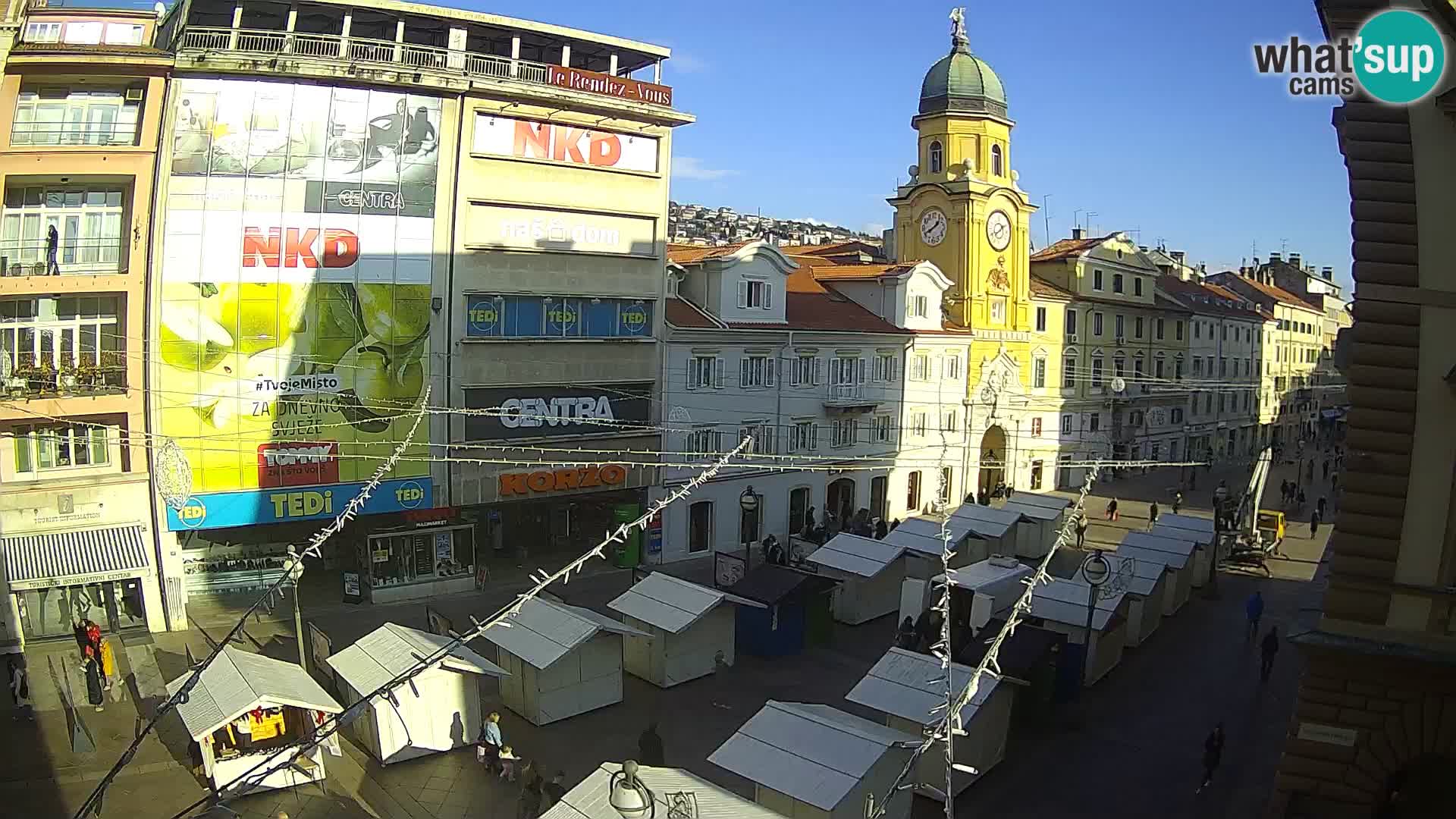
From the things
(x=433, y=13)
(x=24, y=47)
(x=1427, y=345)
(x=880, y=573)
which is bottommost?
(x=880, y=573)

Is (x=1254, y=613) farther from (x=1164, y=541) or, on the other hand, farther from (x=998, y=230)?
(x=998, y=230)

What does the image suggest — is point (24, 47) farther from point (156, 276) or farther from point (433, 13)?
point (433, 13)

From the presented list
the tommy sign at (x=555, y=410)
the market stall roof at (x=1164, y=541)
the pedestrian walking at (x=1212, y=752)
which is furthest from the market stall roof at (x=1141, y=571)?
the tommy sign at (x=555, y=410)

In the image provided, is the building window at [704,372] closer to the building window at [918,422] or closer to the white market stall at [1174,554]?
the building window at [918,422]

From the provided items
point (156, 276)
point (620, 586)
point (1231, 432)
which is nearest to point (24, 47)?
point (156, 276)

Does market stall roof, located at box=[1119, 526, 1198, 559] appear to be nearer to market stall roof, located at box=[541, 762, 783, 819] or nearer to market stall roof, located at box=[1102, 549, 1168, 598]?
market stall roof, located at box=[1102, 549, 1168, 598]

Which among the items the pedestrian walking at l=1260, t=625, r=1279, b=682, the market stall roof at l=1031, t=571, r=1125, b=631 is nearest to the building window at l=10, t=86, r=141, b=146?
the market stall roof at l=1031, t=571, r=1125, b=631
